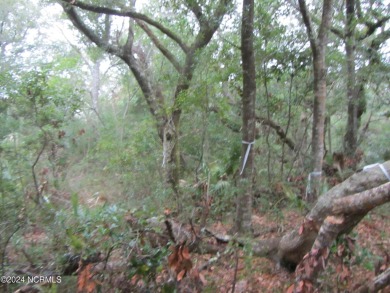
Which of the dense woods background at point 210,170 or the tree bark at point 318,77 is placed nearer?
the dense woods background at point 210,170

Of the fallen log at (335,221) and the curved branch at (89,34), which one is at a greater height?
the curved branch at (89,34)

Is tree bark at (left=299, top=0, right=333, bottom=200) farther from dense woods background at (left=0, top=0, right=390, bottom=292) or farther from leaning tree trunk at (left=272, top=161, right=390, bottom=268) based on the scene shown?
leaning tree trunk at (left=272, top=161, right=390, bottom=268)

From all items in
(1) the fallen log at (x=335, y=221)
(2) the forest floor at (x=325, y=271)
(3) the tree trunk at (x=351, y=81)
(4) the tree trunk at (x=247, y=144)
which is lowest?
(2) the forest floor at (x=325, y=271)

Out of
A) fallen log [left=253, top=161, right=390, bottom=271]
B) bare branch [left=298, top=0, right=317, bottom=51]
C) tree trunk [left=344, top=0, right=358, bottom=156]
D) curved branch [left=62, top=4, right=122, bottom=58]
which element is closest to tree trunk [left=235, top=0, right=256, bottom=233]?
fallen log [left=253, top=161, right=390, bottom=271]

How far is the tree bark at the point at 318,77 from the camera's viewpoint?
7285 mm

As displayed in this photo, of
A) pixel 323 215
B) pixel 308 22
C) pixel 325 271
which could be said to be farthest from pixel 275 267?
pixel 308 22

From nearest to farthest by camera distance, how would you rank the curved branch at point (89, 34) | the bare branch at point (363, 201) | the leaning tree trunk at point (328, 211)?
the bare branch at point (363, 201) < the leaning tree trunk at point (328, 211) < the curved branch at point (89, 34)

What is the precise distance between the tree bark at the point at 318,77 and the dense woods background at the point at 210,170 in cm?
3

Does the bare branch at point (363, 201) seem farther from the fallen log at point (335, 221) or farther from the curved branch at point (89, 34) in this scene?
the curved branch at point (89, 34)

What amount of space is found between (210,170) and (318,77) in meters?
2.93

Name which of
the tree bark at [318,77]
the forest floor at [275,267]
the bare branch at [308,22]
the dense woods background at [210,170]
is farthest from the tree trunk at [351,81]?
the forest floor at [275,267]

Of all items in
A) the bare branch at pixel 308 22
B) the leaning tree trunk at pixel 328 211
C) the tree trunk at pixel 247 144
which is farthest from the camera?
the bare branch at pixel 308 22

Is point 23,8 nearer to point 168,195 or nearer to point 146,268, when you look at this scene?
point 168,195

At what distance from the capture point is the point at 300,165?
9969 mm
